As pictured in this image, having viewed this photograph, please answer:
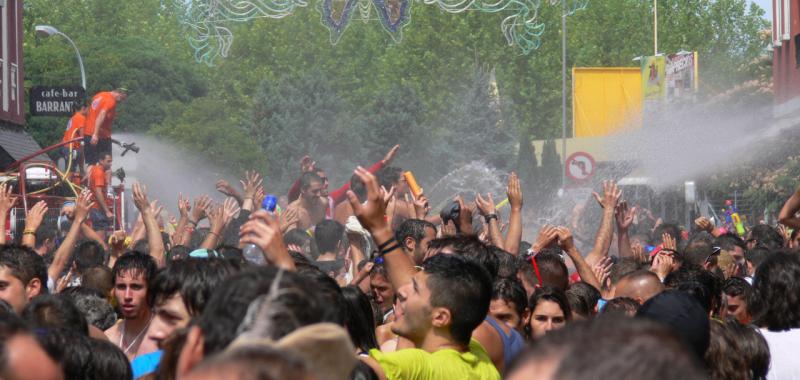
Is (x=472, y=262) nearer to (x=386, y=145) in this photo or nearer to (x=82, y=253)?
(x=82, y=253)

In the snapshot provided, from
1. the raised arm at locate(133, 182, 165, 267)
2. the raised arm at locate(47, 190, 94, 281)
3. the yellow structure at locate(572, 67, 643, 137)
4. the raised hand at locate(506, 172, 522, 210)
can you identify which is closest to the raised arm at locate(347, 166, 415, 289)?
the raised arm at locate(133, 182, 165, 267)

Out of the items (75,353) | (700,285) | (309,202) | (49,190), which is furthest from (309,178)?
(75,353)

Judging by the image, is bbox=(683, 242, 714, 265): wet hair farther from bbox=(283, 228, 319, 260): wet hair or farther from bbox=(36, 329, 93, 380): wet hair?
bbox=(36, 329, 93, 380): wet hair

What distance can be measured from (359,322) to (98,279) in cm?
278

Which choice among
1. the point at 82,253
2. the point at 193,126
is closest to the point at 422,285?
the point at 82,253

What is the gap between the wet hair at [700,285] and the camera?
520cm

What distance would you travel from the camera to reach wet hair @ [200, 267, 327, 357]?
225cm

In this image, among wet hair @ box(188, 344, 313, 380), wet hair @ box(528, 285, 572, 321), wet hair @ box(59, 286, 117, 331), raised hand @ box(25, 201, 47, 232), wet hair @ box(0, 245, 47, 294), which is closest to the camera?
wet hair @ box(188, 344, 313, 380)

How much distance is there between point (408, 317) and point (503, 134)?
54419mm

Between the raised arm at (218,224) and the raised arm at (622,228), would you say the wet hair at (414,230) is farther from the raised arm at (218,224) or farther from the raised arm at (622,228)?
the raised arm at (622,228)

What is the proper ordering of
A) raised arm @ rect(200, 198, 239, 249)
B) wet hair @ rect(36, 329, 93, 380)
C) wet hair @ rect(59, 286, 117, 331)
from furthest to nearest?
raised arm @ rect(200, 198, 239, 249)
wet hair @ rect(59, 286, 117, 331)
wet hair @ rect(36, 329, 93, 380)

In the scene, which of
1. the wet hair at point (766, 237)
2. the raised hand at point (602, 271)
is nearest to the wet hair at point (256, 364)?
the raised hand at point (602, 271)

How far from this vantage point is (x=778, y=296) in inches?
190

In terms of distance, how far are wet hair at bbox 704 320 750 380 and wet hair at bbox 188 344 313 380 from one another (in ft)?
7.55
